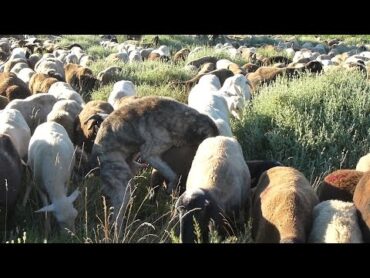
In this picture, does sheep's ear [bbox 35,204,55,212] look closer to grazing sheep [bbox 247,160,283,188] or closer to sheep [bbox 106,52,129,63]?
grazing sheep [bbox 247,160,283,188]

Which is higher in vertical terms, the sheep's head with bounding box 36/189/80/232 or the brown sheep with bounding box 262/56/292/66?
the sheep's head with bounding box 36/189/80/232

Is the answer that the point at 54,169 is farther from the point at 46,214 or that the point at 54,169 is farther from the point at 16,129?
the point at 16,129

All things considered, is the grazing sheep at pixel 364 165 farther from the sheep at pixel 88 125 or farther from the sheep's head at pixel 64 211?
the sheep at pixel 88 125

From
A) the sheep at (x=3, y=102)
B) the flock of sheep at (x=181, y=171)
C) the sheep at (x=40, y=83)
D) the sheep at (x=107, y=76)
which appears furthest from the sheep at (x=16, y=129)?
the sheep at (x=107, y=76)

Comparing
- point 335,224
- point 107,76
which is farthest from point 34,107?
point 335,224

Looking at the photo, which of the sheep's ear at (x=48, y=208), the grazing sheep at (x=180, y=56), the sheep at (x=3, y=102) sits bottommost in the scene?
the grazing sheep at (x=180, y=56)

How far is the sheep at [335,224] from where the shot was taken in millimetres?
4559

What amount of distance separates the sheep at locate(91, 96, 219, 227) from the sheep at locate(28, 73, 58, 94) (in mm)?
5560

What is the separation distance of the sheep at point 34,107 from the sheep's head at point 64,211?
3293mm

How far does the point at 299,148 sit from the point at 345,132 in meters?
0.82

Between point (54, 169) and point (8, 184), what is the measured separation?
0.77 m

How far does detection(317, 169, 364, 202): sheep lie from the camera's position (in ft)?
18.5

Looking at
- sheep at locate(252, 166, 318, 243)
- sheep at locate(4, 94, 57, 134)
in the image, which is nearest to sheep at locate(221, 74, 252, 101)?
sheep at locate(4, 94, 57, 134)
